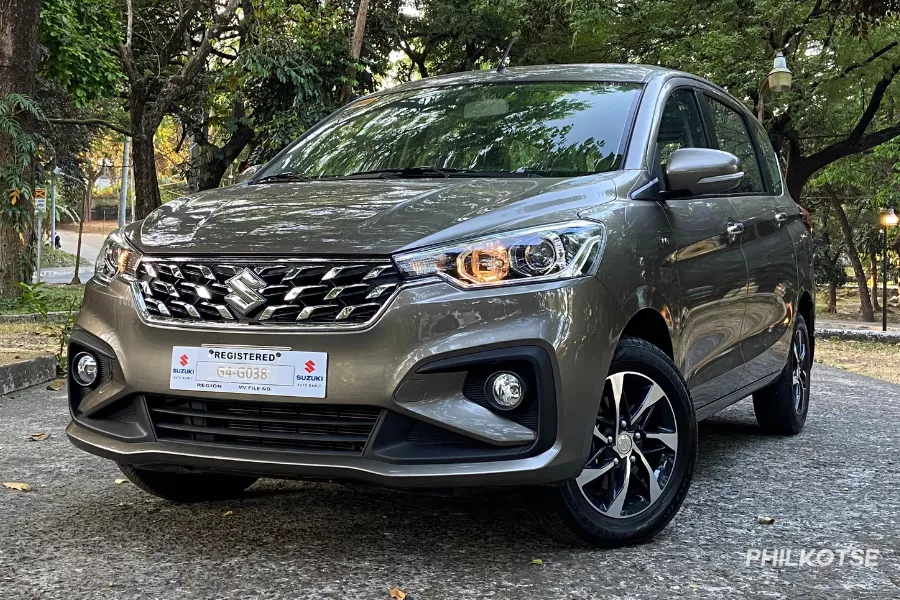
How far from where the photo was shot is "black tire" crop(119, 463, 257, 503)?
12.7ft

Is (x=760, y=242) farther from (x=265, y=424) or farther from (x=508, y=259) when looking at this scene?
(x=265, y=424)

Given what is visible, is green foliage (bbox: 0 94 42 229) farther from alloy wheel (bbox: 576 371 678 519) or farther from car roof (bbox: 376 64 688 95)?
alloy wheel (bbox: 576 371 678 519)

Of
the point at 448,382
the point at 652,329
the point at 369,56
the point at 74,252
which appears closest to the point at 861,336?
the point at 369,56

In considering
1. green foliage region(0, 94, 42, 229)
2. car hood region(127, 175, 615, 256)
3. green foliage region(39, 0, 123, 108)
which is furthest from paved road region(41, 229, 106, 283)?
car hood region(127, 175, 615, 256)

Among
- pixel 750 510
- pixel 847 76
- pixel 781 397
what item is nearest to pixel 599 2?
pixel 847 76

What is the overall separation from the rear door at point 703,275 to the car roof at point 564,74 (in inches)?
5.9

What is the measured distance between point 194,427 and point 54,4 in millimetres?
16605

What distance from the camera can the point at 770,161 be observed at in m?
5.80

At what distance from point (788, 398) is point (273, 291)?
144 inches

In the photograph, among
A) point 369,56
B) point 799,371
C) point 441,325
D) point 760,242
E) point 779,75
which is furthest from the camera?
point 369,56

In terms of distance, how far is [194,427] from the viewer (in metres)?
3.21

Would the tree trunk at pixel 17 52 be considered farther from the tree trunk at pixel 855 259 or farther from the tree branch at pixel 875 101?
the tree trunk at pixel 855 259

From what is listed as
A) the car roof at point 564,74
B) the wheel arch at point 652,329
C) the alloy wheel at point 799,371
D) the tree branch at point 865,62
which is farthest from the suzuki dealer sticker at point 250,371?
the tree branch at point 865,62

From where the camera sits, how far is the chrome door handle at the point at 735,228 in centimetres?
445
